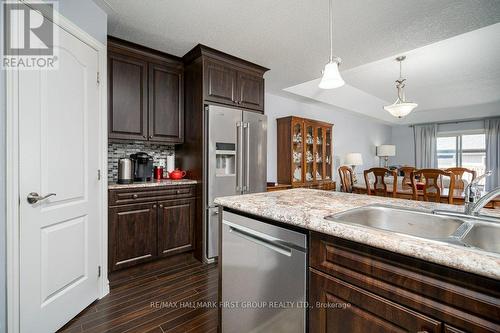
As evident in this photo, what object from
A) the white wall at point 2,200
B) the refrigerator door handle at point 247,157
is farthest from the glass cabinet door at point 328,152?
the white wall at point 2,200

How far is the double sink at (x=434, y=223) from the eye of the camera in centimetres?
97

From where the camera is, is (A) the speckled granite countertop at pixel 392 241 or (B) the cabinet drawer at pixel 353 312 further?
(B) the cabinet drawer at pixel 353 312

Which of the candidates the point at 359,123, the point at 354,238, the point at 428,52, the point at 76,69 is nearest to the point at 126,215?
the point at 76,69

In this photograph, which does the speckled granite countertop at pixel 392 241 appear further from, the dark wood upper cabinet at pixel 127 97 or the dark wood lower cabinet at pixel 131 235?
the dark wood upper cabinet at pixel 127 97

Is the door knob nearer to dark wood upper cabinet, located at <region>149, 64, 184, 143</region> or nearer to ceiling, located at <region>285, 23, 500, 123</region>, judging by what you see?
dark wood upper cabinet, located at <region>149, 64, 184, 143</region>

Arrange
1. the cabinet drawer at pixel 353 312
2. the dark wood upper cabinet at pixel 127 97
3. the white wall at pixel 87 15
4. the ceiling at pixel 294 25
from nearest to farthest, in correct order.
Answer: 1. the cabinet drawer at pixel 353 312
2. the white wall at pixel 87 15
3. the ceiling at pixel 294 25
4. the dark wood upper cabinet at pixel 127 97

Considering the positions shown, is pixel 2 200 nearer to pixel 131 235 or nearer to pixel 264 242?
pixel 131 235

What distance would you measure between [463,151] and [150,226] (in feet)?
27.1

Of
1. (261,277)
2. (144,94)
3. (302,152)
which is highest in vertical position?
(144,94)

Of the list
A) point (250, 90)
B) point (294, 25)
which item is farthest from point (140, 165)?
point (294, 25)

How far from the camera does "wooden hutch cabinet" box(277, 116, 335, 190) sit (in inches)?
165

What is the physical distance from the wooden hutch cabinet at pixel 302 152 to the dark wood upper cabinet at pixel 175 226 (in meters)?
2.05

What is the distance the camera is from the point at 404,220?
1.24 meters

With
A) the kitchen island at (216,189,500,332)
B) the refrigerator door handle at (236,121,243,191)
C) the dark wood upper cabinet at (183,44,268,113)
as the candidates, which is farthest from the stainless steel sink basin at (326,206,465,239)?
the dark wood upper cabinet at (183,44,268,113)
